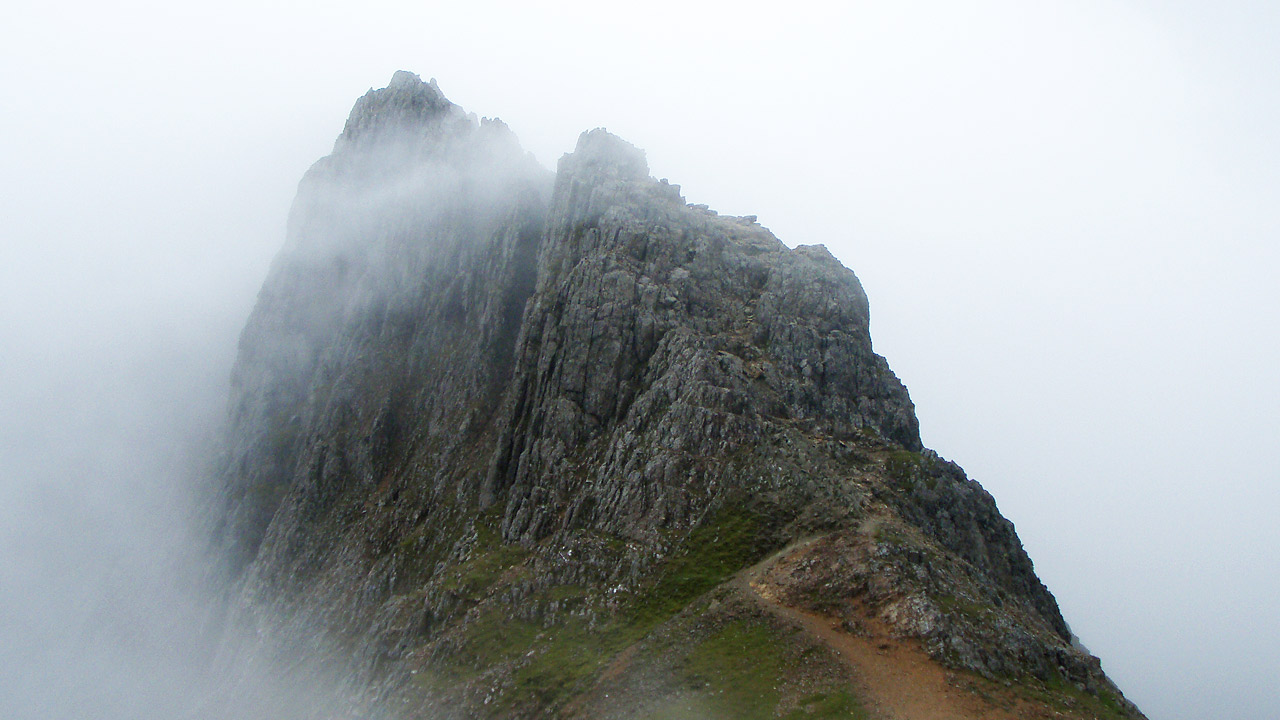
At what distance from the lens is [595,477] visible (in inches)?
3115

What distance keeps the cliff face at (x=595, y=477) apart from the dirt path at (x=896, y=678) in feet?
1.01

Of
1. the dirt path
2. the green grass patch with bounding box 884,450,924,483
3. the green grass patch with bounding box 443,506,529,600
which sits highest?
the green grass patch with bounding box 884,450,924,483

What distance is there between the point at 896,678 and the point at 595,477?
Answer: 126 ft

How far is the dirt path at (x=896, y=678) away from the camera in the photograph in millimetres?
45469

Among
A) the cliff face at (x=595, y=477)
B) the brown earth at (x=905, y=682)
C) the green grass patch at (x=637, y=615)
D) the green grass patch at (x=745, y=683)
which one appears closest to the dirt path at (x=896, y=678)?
the brown earth at (x=905, y=682)

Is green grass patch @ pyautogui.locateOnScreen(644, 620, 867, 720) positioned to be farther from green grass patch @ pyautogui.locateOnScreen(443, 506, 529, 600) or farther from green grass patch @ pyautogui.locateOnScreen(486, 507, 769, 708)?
green grass patch @ pyautogui.locateOnScreen(443, 506, 529, 600)

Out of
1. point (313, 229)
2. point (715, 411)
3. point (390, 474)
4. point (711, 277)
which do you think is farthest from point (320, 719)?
point (313, 229)

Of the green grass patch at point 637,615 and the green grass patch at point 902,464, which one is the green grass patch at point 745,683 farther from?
the green grass patch at point 902,464

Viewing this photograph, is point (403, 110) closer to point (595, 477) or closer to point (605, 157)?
point (605, 157)

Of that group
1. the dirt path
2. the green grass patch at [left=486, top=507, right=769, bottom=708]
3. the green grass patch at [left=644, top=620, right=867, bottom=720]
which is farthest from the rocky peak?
the dirt path

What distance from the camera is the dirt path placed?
149ft

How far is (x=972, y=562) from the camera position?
68.8m

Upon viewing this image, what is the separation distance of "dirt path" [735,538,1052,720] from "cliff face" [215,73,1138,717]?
12.1 inches

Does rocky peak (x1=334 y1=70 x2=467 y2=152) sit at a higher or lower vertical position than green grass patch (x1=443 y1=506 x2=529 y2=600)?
higher
